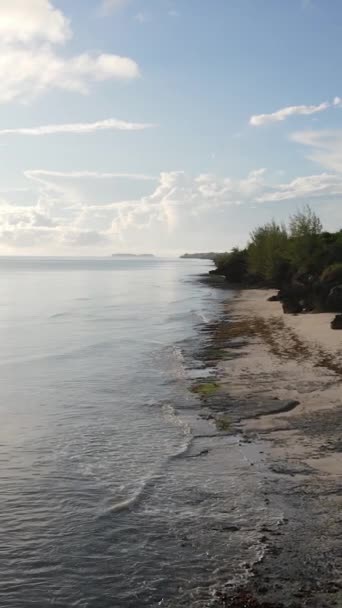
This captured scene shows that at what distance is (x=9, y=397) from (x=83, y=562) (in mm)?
11548

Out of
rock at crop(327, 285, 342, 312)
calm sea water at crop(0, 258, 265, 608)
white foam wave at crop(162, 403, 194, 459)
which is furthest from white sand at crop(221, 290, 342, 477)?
rock at crop(327, 285, 342, 312)

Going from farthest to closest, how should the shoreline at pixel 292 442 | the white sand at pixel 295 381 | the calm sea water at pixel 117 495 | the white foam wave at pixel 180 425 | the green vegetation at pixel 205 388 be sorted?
the green vegetation at pixel 205 388, the white foam wave at pixel 180 425, the white sand at pixel 295 381, the calm sea water at pixel 117 495, the shoreline at pixel 292 442

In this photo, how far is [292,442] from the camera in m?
12.7

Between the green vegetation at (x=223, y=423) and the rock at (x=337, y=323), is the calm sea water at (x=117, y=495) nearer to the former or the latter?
the green vegetation at (x=223, y=423)

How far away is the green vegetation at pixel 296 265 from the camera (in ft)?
142

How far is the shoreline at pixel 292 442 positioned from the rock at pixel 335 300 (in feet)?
29.0

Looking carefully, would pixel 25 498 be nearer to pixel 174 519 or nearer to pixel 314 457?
pixel 174 519

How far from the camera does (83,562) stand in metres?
7.87

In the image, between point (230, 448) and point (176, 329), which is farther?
point (176, 329)

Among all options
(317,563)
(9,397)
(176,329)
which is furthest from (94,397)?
(176,329)

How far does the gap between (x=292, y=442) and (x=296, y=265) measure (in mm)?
59395

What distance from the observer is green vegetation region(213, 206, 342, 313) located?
142ft

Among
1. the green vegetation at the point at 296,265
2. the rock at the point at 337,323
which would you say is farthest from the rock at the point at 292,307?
the rock at the point at 337,323

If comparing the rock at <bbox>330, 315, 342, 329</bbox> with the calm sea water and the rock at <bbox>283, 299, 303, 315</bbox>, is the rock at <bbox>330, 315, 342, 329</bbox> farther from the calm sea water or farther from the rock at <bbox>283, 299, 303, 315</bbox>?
the calm sea water
